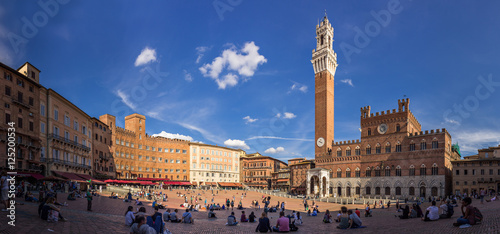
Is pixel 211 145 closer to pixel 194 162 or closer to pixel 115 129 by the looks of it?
pixel 194 162

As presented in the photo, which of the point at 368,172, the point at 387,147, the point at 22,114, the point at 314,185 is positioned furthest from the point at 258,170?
the point at 22,114

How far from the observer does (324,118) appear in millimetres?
73125

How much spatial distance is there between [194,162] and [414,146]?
53570mm

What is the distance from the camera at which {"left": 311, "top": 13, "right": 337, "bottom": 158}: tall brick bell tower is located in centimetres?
7288

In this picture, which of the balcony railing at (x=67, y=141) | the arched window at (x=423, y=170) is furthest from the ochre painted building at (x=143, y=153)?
the arched window at (x=423, y=170)

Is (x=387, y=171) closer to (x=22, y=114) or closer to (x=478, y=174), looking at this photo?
(x=478, y=174)

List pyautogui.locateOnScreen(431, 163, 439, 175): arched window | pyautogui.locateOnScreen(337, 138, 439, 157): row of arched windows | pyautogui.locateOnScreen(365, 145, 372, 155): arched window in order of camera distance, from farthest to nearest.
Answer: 1. pyautogui.locateOnScreen(365, 145, 372, 155): arched window
2. pyautogui.locateOnScreen(337, 138, 439, 157): row of arched windows
3. pyautogui.locateOnScreen(431, 163, 439, 175): arched window

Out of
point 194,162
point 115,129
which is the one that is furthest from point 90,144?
point 194,162

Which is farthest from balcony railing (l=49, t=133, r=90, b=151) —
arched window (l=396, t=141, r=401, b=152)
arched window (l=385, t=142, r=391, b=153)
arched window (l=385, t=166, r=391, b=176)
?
arched window (l=396, t=141, r=401, b=152)

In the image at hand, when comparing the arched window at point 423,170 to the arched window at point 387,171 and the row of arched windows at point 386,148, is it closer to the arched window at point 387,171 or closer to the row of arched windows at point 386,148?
the row of arched windows at point 386,148

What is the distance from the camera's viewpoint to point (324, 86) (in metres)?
74.9

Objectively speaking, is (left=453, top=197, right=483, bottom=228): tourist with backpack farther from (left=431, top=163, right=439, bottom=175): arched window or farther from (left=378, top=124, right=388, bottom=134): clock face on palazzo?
(left=378, top=124, right=388, bottom=134): clock face on palazzo

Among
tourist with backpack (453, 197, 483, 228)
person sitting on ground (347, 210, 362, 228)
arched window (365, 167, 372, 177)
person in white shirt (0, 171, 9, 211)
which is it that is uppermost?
person in white shirt (0, 171, 9, 211)

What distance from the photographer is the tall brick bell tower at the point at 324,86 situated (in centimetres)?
7288
